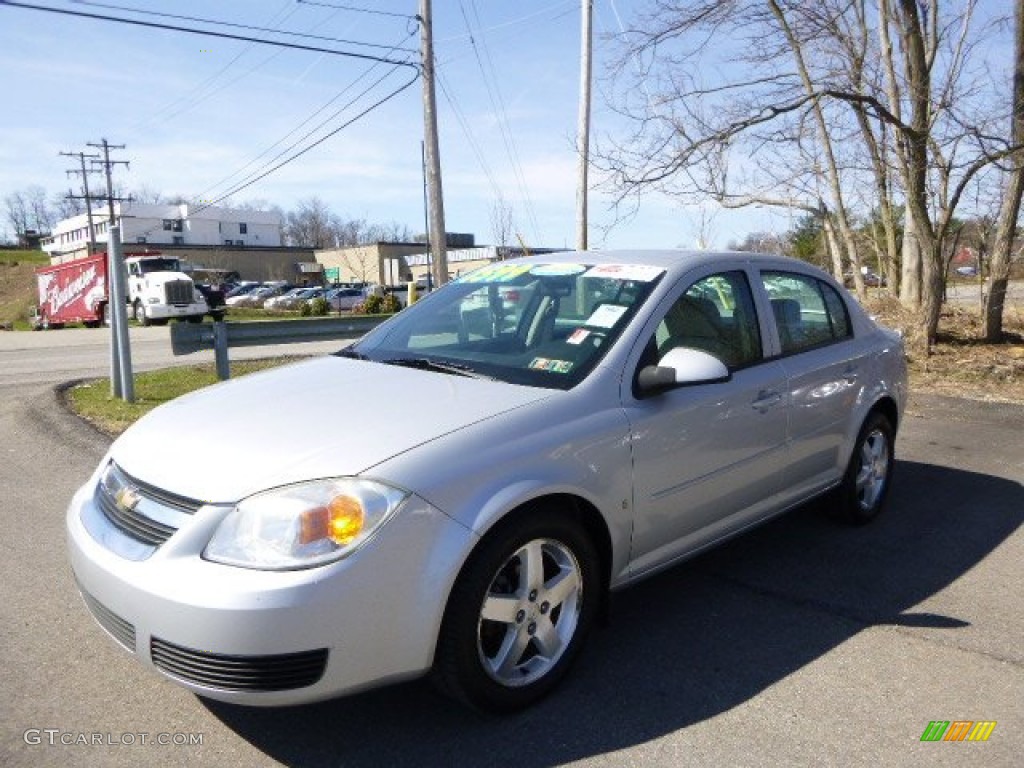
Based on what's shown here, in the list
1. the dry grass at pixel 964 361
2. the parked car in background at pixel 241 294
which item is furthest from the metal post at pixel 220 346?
the parked car in background at pixel 241 294

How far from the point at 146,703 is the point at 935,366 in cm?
1068

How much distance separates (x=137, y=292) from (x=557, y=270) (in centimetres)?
2843

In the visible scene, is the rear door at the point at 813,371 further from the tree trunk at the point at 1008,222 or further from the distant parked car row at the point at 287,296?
the distant parked car row at the point at 287,296

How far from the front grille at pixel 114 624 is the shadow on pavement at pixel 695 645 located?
478 millimetres

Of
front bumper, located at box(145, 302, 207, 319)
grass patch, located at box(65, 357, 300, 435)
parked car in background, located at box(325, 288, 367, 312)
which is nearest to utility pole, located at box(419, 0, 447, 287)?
grass patch, located at box(65, 357, 300, 435)

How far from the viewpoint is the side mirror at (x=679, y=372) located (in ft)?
10.3

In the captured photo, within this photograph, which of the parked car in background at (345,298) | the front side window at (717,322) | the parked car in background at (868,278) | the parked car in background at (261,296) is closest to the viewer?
the front side window at (717,322)

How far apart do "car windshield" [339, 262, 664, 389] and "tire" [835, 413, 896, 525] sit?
191 cm

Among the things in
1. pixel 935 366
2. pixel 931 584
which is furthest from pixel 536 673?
pixel 935 366

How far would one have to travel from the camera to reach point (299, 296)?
164 feet

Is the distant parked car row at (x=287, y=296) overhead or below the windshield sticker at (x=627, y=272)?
below

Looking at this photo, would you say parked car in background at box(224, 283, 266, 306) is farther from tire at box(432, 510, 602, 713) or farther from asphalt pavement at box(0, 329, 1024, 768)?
tire at box(432, 510, 602, 713)

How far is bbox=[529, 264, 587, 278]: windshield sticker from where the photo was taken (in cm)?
383

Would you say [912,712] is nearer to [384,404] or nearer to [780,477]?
[780,477]
